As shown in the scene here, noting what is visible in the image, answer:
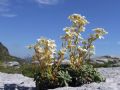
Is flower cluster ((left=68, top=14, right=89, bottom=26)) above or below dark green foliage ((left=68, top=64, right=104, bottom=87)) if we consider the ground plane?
above

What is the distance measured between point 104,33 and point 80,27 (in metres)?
0.97

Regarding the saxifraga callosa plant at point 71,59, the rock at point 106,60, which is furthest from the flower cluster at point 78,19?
the rock at point 106,60

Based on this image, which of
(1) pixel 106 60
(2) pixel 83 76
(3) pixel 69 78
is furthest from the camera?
(1) pixel 106 60

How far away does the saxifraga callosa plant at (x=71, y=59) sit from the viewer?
1628 centimetres

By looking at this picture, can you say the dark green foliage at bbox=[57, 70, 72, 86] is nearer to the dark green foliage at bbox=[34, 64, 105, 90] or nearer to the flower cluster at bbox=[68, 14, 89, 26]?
the dark green foliage at bbox=[34, 64, 105, 90]

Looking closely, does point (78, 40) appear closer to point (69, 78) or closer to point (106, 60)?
point (69, 78)

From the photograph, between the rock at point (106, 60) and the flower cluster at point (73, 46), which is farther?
the rock at point (106, 60)

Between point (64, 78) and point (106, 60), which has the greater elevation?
point (106, 60)

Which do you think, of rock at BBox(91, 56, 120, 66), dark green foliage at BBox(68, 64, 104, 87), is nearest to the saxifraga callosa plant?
dark green foliage at BBox(68, 64, 104, 87)

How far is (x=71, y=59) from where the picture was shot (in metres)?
16.9

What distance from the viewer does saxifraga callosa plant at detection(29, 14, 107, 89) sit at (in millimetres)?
16281

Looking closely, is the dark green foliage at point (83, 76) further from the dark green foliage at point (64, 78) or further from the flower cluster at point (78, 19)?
the flower cluster at point (78, 19)

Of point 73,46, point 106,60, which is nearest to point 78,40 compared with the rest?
point 73,46

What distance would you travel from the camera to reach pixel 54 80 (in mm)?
16359
